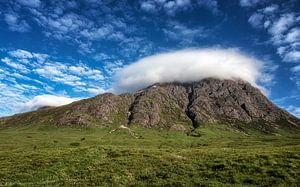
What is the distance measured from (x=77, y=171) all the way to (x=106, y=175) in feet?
13.4

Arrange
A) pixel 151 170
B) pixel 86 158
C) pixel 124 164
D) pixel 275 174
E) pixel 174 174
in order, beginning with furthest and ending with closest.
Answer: pixel 86 158 → pixel 124 164 → pixel 151 170 → pixel 174 174 → pixel 275 174

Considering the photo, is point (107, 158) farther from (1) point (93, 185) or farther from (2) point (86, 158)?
(1) point (93, 185)

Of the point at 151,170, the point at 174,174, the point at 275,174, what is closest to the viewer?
the point at 275,174

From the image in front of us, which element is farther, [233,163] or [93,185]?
[233,163]

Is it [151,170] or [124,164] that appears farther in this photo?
[124,164]

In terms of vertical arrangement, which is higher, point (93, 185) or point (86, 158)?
point (86, 158)

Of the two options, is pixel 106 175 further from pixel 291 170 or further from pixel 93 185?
pixel 291 170

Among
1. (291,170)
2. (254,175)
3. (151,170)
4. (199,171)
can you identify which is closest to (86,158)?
(151,170)

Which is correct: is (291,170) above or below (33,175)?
above

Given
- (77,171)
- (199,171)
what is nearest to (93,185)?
(77,171)

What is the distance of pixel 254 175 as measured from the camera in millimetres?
27438

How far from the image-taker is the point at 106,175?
98.3 ft

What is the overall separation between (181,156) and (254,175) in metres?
10.9

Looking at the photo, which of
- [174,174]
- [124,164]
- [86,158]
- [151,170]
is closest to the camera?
[174,174]
